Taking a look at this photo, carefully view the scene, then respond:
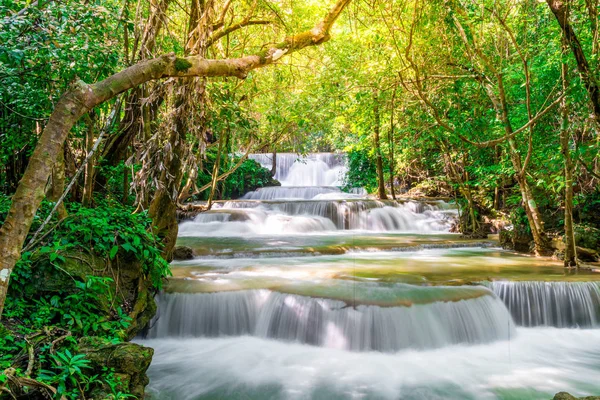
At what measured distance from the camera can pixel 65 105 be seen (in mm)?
2559

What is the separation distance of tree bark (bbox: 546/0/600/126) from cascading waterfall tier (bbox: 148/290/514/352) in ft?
10.0

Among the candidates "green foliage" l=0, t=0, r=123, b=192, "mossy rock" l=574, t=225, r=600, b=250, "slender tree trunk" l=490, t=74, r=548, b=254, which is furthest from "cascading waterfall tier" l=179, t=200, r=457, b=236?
"green foliage" l=0, t=0, r=123, b=192

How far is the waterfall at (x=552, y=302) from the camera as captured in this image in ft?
20.6

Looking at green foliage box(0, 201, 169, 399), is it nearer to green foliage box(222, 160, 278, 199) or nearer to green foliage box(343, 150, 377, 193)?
green foliage box(343, 150, 377, 193)

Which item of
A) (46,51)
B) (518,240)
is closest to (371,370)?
(46,51)

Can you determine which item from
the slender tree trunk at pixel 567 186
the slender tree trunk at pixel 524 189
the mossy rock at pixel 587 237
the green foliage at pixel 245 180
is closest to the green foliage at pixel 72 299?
the slender tree trunk at pixel 567 186

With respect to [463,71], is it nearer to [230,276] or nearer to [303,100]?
[303,100]

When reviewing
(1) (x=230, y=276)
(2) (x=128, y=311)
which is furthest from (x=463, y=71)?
(2) (x=128, y=311)

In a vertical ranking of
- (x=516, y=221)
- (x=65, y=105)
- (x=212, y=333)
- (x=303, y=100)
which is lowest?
(x=212, y=333)

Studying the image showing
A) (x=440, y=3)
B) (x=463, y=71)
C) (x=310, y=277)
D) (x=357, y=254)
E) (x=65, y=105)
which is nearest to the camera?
(x=65, y=105)

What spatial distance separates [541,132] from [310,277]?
18.9 feet

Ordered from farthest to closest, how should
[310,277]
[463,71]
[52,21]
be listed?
1. [463,71]
2. [310,277]
3. [52,21]

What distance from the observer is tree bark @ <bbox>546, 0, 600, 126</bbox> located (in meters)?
3.80

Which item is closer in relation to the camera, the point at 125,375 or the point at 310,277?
the point at 125,375
